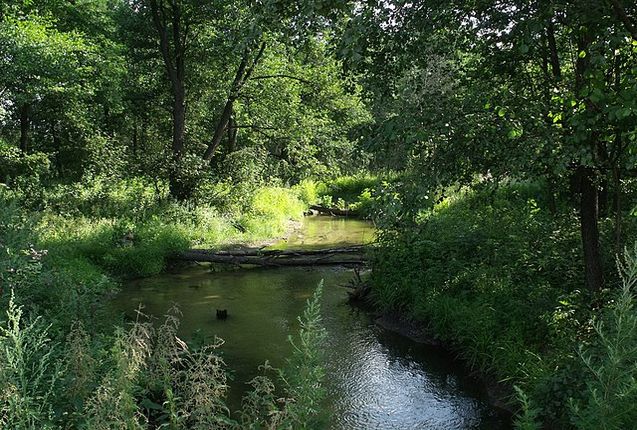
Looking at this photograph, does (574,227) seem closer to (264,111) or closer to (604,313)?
(604,313)

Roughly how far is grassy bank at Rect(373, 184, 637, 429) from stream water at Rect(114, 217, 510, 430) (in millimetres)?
559

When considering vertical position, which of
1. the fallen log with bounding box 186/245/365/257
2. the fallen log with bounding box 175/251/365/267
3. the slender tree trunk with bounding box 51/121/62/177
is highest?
the slender tree trunk with bounding box 51/121/62/177

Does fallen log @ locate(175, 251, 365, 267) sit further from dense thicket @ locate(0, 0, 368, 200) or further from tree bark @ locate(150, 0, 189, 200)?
tree bark @ locate(150, 0, 189, 200)

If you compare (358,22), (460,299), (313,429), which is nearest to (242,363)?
(460,299)

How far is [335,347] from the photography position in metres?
9.09

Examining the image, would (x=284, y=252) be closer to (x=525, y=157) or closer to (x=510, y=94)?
(x=510, y=94)

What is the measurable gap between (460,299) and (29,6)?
693 inches

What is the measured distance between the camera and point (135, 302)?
11359mm

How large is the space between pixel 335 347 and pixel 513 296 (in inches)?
114

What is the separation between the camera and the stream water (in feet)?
22.6

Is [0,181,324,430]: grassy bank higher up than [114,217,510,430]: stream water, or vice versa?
[0,181,324,430]: grassy bank

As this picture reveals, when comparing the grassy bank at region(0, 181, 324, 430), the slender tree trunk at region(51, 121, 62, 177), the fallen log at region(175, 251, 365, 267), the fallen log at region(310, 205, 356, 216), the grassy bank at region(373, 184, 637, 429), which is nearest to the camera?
the grassy bank at region(0, 181, 324, 430)

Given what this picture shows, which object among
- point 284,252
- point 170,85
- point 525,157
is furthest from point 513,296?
point 170,85

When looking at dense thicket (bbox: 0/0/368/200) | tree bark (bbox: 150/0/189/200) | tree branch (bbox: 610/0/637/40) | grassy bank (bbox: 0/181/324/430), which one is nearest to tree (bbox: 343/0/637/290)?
tree branch (bbox: 610/0/637/40)
